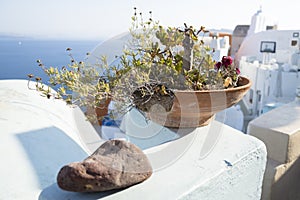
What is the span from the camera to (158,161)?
2.55 ft

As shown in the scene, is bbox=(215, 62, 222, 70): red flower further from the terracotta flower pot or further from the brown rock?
the brown rock

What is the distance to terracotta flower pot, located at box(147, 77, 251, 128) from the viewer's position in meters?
0.79

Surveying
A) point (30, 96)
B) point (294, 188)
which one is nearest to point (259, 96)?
point (294, 188)

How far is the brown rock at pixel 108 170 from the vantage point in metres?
0.56

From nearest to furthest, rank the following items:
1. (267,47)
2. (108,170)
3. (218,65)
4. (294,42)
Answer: (108,170) → (218,65) → (294,42) → (267,47)

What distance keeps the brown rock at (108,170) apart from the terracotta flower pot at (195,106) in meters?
0.21

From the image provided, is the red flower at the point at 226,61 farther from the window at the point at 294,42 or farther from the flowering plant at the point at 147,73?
the window at the point at 294,42

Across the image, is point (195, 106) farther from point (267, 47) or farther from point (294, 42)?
point (267, 47)

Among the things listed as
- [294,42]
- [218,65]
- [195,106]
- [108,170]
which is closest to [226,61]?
[218,65]

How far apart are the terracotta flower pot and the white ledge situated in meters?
0.05

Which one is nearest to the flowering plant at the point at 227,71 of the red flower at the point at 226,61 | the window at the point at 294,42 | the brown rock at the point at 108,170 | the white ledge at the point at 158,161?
the red flower at the point at 226,61

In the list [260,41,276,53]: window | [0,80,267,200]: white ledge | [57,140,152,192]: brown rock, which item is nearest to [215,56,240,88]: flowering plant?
[0,80,267,200]: white ledge

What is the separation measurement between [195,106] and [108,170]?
13.7 inches

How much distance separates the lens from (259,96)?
739 cm
